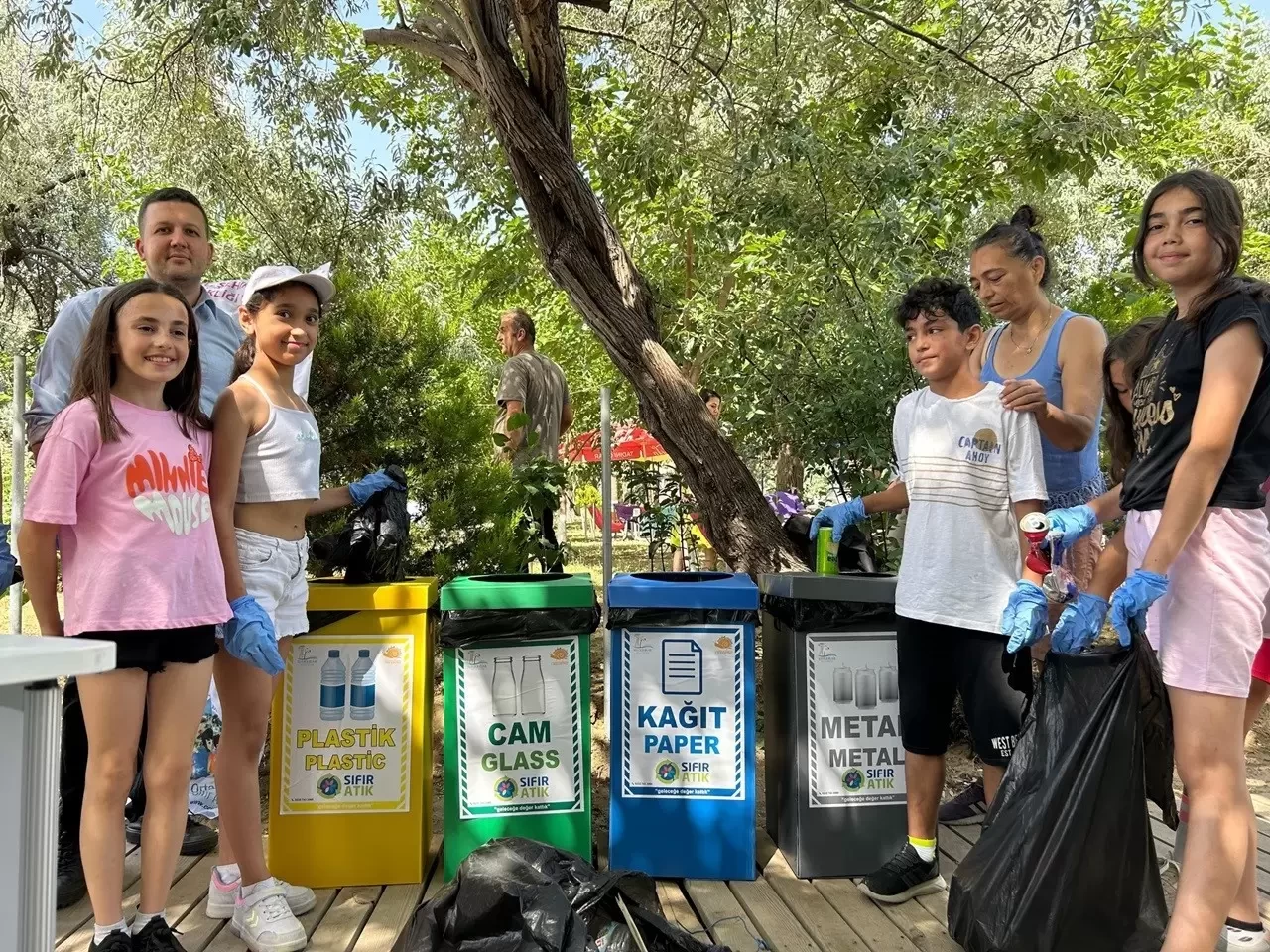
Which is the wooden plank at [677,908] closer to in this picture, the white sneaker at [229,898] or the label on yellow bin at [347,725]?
the label on yellow bin at [347,725]

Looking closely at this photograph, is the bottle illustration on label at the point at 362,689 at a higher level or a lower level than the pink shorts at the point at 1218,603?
lower

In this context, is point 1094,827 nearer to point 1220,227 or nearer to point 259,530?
point 1220,227

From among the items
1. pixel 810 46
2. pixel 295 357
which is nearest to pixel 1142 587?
pixel 295 357

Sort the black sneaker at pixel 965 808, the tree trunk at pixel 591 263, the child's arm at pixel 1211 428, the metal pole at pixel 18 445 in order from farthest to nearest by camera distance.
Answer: the tree trunk at pixel 591 263, the metal pole at pixel 18 445, the black sneaker at pixel 965 808, the child's arm at pixel 1211 428

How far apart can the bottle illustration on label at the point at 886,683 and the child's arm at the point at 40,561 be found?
7.82 feet

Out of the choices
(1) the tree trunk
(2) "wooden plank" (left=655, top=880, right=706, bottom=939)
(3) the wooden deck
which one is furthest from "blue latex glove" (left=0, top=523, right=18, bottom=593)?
(1) the tree trunk

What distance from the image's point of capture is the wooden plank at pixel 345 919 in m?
2.71

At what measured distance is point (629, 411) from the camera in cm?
1272

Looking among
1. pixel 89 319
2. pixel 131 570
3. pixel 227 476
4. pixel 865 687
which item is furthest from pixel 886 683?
pixel 89 319

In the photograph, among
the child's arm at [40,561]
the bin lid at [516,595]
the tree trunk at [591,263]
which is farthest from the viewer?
the tree trunk at [591,263]

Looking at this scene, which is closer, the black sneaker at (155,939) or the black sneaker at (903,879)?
the black sneaker at (155,939)

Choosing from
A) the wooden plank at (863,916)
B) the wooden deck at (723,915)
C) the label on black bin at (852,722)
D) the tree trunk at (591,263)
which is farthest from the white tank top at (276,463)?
the tree trunk at (591,263)

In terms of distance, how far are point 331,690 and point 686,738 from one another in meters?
1.16

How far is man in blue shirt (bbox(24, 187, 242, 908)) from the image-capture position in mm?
2818
